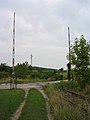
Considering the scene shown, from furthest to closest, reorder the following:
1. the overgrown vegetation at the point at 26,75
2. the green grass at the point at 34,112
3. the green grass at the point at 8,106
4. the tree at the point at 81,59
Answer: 1. the overgrown vegetation at the point at 26,75
2. the tree at the point at 81,59
3. the green grass at the point at 8,106
4. the green grass at the point at 34,112

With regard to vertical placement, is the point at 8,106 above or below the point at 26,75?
below

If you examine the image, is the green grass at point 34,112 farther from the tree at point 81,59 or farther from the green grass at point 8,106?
the tree at point 81,59

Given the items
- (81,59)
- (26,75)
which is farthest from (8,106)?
(26,75)

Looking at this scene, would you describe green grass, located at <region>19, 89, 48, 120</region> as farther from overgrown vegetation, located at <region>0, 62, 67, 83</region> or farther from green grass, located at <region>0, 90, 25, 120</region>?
overgrown vegetation, located at <region>0, 62, 67, 83</region>

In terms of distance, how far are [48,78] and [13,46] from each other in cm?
5522

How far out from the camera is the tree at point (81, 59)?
39.6 meters

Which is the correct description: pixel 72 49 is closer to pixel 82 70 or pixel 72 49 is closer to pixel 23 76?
pixel 82 70

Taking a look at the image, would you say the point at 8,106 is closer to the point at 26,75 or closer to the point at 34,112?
the point at 34,112

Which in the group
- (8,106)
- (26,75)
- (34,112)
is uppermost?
(26,75)

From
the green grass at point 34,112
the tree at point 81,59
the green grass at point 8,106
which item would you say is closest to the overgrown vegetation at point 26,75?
the tree at point 81,59

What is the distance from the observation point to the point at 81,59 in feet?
131

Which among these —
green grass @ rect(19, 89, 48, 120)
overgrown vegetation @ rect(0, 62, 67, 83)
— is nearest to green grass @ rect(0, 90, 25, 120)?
green grass @ rect(19, 89, 48, 120)

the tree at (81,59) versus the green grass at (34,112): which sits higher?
the tree at (81,59)

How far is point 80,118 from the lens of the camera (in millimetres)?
12938
